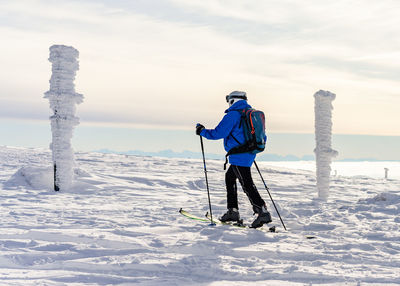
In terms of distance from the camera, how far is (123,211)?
8742 millimetres

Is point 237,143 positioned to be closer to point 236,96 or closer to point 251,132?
point 251,132

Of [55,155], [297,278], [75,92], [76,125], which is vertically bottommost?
[297,278]

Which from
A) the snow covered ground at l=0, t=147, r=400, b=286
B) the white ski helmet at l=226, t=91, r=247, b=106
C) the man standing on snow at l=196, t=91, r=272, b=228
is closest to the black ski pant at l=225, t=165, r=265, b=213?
the man standing on snow at l=196, t=91, r=272, b=228

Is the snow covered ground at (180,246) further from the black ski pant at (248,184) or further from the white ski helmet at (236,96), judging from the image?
the white ski helmet at (236,96)

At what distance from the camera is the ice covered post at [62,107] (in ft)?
40.8

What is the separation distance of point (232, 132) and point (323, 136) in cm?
725

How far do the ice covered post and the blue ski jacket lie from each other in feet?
23.0

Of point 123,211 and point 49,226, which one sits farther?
point 123,211

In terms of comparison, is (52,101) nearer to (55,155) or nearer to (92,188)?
(55,155)

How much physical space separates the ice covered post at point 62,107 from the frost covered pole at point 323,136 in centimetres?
777

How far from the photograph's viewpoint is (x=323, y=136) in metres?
13.2

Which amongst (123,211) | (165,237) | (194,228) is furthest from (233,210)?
(123,211)

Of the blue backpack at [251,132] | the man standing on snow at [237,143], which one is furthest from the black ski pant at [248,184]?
the blue backpack at [251,132]

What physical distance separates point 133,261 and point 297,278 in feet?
6.25
